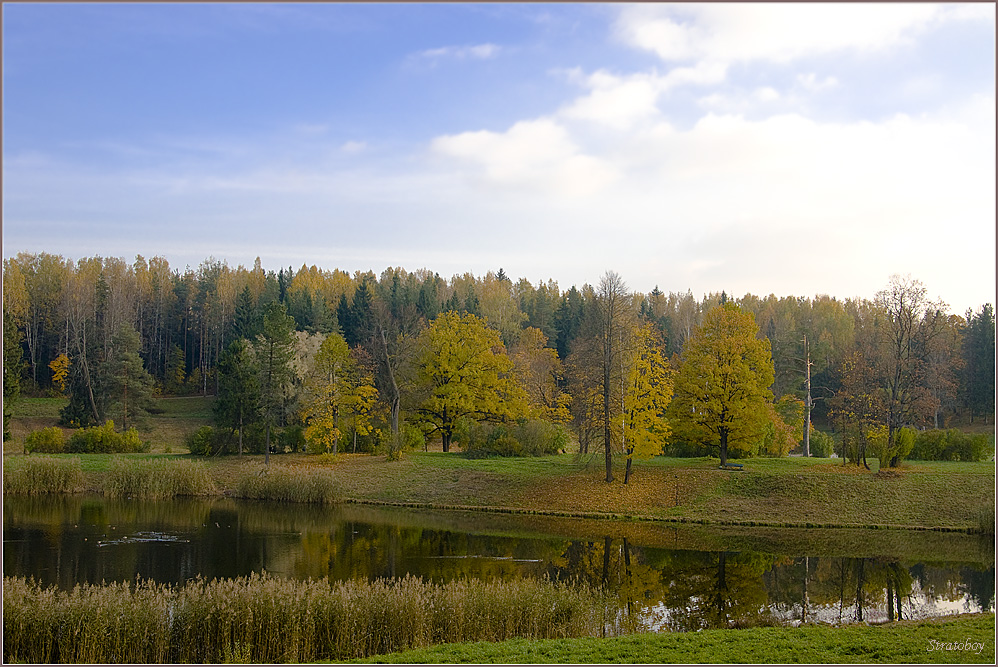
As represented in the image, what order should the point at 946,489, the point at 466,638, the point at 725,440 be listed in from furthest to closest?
1. the point at 725,440
2. the point at 946,489
3. the point at 466,638

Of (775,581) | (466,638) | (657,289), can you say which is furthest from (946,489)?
(657,289)

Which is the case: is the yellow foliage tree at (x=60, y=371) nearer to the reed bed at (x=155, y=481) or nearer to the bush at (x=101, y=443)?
the bush at (x=101, y=443)

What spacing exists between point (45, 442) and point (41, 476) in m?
11.8

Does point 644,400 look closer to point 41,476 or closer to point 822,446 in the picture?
point 822,446

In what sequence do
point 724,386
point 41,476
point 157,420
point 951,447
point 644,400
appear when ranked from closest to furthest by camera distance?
1. point 644,400
2. point 724,386
3. point 41,476
4. point 951,447
5. point 157,420

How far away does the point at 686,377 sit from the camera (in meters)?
35.1

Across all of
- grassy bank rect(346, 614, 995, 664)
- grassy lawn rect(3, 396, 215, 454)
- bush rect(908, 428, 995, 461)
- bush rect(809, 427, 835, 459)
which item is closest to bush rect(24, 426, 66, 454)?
grassy lawn rect(3, 396, 215, 454)

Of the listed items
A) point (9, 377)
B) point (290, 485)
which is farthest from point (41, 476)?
point (9, 377)

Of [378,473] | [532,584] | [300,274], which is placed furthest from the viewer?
[300,274]

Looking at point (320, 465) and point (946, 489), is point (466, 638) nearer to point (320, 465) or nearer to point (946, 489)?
point (946, 489)

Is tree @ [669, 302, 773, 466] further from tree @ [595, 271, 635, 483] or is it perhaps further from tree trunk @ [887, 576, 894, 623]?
tree trunk @ [887, 576, 894, 623]

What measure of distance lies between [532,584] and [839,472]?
21261mm

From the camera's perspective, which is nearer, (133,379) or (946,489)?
(946,489)

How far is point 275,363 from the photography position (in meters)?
43.1
